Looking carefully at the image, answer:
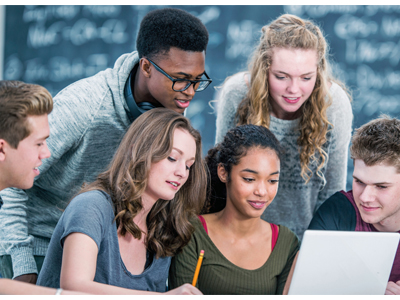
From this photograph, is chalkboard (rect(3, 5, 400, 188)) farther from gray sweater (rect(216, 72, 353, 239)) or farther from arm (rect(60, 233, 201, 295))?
arm (rect(60, 233, 201, 295))

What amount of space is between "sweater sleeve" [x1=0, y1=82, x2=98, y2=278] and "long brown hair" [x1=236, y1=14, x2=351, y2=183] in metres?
0.70

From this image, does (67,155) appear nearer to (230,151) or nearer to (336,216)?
(230,151)

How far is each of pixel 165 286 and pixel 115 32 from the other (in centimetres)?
182

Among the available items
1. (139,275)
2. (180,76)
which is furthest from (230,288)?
(180,76)

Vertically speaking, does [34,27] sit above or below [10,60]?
above

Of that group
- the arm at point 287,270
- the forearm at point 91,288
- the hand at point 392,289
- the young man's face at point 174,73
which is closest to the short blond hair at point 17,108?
the forearm at point 91,288

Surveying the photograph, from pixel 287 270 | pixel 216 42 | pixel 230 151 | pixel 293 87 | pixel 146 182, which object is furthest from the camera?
pixel 216 42

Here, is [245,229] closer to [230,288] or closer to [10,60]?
[230,288]

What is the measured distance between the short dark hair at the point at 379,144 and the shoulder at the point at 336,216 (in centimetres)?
19

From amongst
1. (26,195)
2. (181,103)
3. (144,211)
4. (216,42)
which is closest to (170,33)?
(181,103)

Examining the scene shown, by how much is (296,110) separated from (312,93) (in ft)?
0.32

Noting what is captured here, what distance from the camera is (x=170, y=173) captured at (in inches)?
51.4

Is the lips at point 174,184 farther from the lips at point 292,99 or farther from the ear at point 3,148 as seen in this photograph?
the lips at point 292,99

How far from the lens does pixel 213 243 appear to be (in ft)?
4.73
